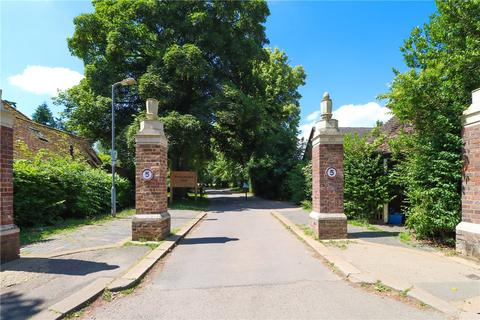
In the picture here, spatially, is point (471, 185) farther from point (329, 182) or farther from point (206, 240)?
point (206, 240)

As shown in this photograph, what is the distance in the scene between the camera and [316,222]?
9.66 meters

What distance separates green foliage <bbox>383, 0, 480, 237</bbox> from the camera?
8266 millimetres

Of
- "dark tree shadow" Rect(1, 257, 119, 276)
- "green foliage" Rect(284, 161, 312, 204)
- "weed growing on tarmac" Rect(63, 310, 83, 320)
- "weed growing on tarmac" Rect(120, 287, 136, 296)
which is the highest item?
"green foliage" Rect(284, 161, 312, 204)

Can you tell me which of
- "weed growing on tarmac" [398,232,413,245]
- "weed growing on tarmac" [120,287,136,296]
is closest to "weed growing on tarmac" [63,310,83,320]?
"weed growing on tarmac" [120,287,136,296]

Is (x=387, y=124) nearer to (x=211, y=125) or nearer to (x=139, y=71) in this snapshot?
(x=211, y=125)

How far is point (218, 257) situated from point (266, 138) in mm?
20110

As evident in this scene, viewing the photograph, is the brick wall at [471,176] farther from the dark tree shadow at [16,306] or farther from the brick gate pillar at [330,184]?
the dark tree shadow at [16,306]

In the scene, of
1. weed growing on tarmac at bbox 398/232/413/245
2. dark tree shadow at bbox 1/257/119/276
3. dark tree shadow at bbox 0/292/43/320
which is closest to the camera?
dark tree shadow at bbox 0/292/43/320

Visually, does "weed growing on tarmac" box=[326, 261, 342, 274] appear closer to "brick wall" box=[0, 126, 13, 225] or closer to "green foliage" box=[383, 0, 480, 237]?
"green foliage" box=[383, 0, 480, 237]

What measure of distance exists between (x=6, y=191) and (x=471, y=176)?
926 centimetres

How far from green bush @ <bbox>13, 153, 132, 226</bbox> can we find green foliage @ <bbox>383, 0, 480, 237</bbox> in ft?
38.6

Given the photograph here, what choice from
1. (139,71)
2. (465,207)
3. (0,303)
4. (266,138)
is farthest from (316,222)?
(139,71)

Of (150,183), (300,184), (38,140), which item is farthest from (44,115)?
(150,183)

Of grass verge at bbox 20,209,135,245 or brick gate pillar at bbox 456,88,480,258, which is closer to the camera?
brick gate pillar at bbox 456,88,480,258
